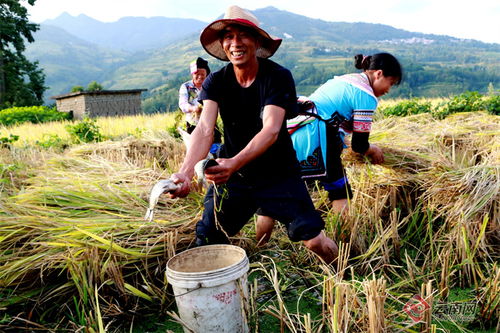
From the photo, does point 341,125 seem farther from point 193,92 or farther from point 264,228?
point 193,92

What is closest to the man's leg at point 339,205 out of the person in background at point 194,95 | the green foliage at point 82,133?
the person in background at point 194,95

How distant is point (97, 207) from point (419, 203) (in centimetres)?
232

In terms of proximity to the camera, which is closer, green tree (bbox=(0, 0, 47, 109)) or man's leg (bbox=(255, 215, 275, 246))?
man's leg (bbox=(255, 215, 275, 246))

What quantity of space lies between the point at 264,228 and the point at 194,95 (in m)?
2.65

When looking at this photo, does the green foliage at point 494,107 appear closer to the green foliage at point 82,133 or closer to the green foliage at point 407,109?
the green foliage at point 407,109

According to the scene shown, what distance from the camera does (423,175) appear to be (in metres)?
2.91

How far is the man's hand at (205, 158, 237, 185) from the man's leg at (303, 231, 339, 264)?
2.06 ft

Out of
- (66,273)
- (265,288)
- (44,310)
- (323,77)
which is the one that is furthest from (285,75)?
(323,77)

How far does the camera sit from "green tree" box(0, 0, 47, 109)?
2373cm

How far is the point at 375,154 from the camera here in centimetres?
283

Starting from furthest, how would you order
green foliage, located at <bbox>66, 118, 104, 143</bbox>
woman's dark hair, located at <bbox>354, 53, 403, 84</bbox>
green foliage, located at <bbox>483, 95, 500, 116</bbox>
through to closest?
green foliage, located at <bbox>483, 95, 500, 116</bbox> → green foliage, located at <bbox>66, 118, 104, 143</bbox> → woman's dark hair, located at <bbox>354, 53, 403, 84</bbox>

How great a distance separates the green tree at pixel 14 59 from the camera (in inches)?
934
